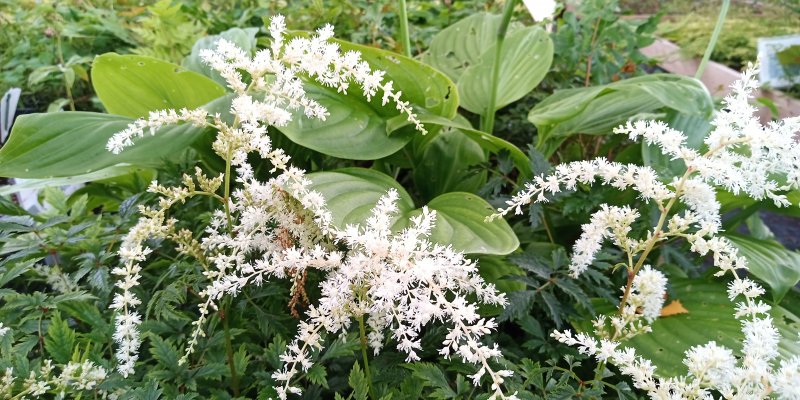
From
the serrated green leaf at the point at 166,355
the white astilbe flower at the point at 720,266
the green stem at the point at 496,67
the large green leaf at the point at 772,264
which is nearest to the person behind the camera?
the white astilbe flower at the point at 720,266

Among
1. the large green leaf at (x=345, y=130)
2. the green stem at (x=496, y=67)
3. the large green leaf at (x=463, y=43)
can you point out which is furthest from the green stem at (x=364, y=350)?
the large green leaf at (x=463, y=43)

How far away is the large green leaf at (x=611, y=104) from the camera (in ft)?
2.65

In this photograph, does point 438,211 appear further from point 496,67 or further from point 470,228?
point 496,67

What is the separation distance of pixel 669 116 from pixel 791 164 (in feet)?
1.58

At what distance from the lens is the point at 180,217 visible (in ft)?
2.63

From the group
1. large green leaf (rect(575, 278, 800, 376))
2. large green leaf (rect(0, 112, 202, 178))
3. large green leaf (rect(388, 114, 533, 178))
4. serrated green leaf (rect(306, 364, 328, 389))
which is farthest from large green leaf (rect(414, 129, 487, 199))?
serrated green leaf (rect(306, 364, 328, 389))

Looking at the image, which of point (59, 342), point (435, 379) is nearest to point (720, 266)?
point (435, 379)

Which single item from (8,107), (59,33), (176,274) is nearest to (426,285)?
(176,274)

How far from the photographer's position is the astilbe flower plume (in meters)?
0.44

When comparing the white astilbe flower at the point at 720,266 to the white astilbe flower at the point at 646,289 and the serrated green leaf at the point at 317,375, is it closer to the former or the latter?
the white astilbe flower at the point at 646,289

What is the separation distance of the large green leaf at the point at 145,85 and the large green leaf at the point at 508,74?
503 mm

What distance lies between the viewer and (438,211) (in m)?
0.73

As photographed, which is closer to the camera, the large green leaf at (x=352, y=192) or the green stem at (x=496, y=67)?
the large green leaf at (x=352, y=192)

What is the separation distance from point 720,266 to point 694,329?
288 mm
